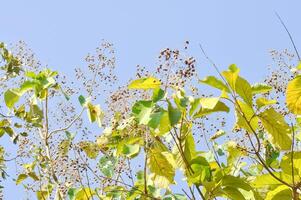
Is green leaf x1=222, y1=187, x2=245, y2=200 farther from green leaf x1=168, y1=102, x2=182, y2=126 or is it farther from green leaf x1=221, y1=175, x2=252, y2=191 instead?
green leaf x1=168, y1=102, x2=182, y2=126

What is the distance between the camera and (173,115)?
1.65m

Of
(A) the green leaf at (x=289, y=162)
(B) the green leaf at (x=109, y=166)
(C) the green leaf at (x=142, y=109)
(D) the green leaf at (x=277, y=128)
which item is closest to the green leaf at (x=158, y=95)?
(C) the green leaf at (x=142, y=109)

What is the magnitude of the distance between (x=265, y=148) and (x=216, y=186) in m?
0.70

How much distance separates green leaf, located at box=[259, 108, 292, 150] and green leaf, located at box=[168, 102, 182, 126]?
12.6 inches

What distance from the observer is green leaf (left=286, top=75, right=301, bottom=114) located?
1.67 m

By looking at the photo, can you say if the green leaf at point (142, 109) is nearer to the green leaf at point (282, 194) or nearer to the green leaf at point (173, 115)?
the green leaf at point (173, 115)

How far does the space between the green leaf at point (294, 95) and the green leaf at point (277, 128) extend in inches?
2.3

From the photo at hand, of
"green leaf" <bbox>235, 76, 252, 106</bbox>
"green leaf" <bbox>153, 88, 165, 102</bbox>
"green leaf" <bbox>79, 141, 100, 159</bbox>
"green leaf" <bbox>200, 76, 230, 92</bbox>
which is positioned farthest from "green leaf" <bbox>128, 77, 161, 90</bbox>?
"green leaf" <bbox>79, 141, 100, 159</bbox>

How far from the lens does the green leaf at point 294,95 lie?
5.48 ft

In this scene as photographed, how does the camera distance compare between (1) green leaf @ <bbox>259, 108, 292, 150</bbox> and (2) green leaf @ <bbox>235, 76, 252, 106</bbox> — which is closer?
(2) green leaf @ <bbox>235, 76, 252, 106</bbox>

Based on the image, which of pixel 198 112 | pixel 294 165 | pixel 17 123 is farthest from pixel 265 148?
pixel 17 123

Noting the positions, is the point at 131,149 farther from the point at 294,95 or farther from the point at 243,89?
the point at 294,95

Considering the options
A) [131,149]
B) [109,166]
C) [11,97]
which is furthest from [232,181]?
[11,97]

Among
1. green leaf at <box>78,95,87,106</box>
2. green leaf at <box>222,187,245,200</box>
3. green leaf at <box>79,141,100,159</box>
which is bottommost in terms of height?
green leaf at <box>222,187,245,200</box>
